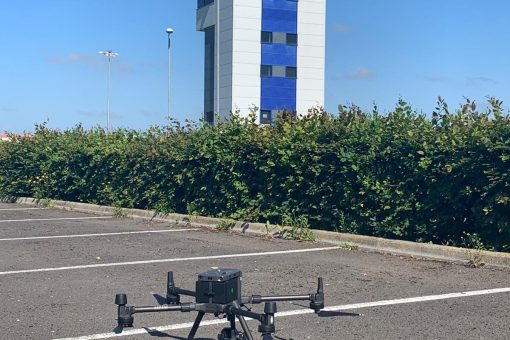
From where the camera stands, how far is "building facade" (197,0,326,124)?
57.0 m

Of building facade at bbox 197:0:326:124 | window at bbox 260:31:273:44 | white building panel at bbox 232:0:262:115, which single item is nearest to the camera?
white building panel at bbox 232:0:262:115

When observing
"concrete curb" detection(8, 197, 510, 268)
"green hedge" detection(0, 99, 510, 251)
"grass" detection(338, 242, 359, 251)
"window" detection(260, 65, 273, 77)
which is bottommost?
"grass" detection(338, 242, 359, 251)

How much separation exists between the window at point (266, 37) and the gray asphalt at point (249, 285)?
46852 mm

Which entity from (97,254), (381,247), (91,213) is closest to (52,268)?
(97,254)

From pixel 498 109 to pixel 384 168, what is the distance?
2.11m

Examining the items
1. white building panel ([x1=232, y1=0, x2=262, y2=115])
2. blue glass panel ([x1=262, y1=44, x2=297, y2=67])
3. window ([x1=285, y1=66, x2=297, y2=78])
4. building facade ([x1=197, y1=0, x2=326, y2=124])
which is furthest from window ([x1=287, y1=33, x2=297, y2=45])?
white building panel ([x1=232, y1=0, x2=262, y2=115])

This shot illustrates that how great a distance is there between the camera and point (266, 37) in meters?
58.7

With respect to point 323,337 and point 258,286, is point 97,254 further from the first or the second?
point 323,337

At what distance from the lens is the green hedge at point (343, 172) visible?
10.1 m

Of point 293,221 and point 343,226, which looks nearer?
point 343,226

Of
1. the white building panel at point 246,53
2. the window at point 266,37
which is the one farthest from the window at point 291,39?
the white building panel at point 246,53

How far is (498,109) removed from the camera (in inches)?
407

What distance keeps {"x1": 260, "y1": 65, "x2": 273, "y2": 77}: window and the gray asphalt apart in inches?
1817

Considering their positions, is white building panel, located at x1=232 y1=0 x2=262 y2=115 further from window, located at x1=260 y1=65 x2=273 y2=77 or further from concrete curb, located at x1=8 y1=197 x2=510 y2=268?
concrete curb, located at x1=8 y1=197 x2=510 y2=268
